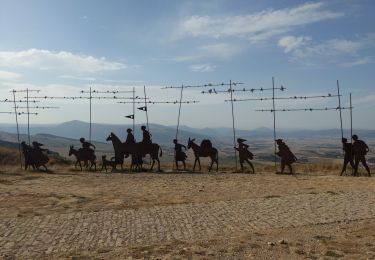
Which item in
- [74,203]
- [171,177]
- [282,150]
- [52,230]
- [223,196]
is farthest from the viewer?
[282,150]

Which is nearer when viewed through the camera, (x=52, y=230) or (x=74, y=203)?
(x=52, y=230)

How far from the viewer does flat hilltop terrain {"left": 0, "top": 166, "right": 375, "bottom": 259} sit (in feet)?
33.7

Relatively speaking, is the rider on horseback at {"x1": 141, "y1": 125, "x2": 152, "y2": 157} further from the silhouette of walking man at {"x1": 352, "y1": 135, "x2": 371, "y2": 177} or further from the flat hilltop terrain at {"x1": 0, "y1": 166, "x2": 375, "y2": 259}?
the silhouette of walking man at {"x1": 352, "y1": 135, "x2": 371, "y2": 177}

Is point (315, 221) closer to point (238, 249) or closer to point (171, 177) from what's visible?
point (238, 249)

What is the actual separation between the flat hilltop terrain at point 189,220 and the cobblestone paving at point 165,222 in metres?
0.02

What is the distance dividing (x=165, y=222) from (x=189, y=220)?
668 mm

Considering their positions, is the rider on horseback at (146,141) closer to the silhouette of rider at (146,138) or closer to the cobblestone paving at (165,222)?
the silhouette of rider at (146,138)

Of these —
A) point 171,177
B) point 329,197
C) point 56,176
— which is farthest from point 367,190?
point 56,176

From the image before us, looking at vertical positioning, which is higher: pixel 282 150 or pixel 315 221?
pixel 282 150

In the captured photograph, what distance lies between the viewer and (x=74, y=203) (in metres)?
15.9

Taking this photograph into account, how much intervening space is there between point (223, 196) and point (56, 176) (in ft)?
35.4

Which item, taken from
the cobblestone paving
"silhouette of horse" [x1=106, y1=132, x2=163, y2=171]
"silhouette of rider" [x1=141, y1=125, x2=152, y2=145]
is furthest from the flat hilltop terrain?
"silhouette of horse" [x1=106, y1=132, x2=163, y2=171]

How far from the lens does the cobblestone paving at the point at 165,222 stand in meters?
11.0

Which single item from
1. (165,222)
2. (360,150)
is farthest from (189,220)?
(360,150)
